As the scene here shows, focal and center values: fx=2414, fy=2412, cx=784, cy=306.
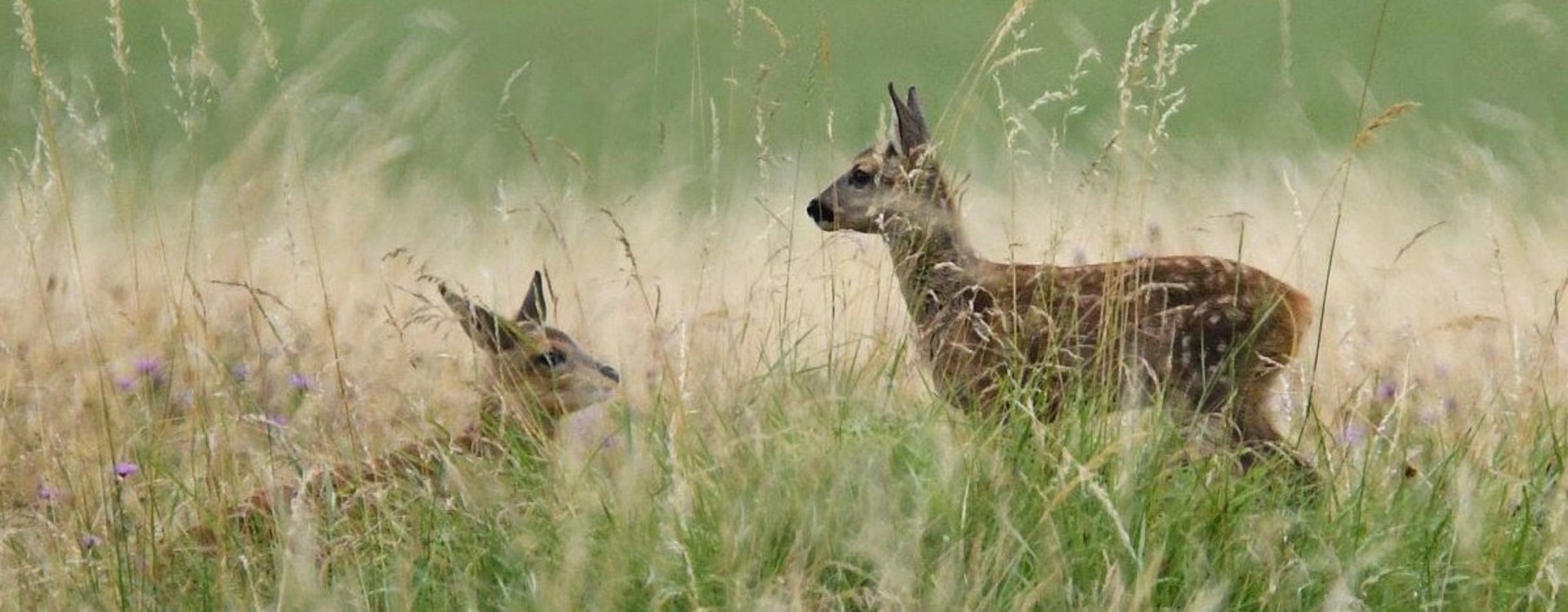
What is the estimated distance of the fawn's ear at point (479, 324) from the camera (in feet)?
19.7

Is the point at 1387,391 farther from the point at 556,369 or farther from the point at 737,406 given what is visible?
the point at 556,369

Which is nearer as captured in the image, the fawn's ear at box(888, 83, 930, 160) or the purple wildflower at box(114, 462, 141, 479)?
the purple wildflower at box(114, 462, 141, 479)

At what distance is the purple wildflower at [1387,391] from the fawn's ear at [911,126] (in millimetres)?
1418

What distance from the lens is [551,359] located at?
6.73 meters

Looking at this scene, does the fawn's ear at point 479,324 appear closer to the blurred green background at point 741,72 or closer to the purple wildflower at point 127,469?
the purple wildflower at point 127,469

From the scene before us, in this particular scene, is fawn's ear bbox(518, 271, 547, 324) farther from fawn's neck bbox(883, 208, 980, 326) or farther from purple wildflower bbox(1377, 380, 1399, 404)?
purple wildflower bbox(1377, 380, 1399, 404)

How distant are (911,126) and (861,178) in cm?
44

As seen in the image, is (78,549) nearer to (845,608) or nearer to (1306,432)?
(845,608)

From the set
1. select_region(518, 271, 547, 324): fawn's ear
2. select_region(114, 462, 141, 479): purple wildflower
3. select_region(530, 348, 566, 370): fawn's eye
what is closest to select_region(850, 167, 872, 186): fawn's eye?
select_region(518, 271, 547, 324): fawn's ear

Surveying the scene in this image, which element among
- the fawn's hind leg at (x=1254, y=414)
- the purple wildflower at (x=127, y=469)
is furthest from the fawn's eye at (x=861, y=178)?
the purple wildflower at (x=127, y=469)

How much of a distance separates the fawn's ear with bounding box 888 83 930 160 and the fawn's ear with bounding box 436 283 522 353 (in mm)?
1241

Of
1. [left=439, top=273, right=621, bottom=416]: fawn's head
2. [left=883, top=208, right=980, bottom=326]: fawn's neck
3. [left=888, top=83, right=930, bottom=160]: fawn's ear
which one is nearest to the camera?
[left=439, top=273, right=621, bottom=416]: fawn's head

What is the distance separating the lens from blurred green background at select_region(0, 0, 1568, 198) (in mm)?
15492

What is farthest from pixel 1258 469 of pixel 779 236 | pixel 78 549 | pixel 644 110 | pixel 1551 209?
pixel 644 110
